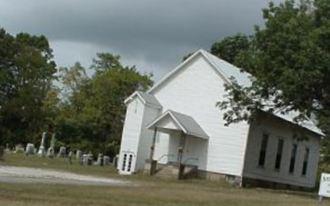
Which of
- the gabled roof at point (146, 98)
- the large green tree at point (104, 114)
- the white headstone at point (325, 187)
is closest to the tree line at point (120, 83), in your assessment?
the large green tree at point (104, 114)

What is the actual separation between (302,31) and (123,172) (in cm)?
1537

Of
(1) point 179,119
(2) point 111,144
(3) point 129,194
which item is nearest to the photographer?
(3) point 129,194

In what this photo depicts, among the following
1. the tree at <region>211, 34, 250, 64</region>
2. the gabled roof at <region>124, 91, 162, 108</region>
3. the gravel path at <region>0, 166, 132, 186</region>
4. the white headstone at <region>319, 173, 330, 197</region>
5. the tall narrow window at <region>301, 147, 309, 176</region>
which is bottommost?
the gravel path at <region>0, 166, 132, 186</region>

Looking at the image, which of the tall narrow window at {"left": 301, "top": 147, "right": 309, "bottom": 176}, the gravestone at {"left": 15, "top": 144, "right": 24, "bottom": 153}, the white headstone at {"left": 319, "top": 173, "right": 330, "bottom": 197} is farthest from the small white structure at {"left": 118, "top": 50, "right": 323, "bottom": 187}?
the gravestone at {"left": 15, "top": 144, "right": 24, "bottom": 153}

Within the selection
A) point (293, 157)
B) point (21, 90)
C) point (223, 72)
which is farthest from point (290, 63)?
point (21, 90)

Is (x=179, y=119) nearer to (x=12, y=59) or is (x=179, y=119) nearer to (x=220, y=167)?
(x=220, y=167)

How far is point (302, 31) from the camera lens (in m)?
35.5

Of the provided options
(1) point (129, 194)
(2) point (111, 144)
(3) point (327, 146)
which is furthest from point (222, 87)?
(2) point (111, 144)

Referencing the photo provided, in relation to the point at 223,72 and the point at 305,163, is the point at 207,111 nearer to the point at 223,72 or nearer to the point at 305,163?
the point at 223,72

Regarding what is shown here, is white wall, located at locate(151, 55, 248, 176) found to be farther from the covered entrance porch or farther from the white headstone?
the white headstone

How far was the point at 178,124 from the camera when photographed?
42.9 m

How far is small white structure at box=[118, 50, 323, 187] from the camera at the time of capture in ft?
143

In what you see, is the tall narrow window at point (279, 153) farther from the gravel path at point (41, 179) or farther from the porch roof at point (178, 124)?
the gravel path at point (41, 179)

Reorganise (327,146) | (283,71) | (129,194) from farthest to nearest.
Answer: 1. (327,146)
2. (283,71)
3. (129,194)
